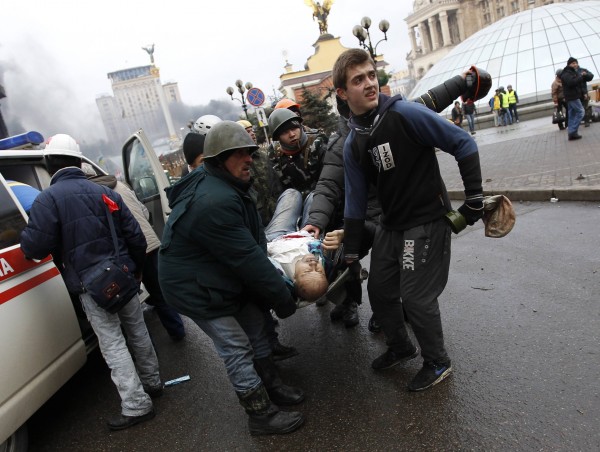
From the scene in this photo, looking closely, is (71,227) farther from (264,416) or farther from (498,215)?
(498,215)

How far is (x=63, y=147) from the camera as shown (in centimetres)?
320

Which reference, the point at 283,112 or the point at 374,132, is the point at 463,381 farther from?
the point at 283,112

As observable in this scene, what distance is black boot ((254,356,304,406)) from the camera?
2.93 m

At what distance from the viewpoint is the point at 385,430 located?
2.47 meters

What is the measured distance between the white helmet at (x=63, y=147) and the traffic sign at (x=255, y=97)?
11.4 meters

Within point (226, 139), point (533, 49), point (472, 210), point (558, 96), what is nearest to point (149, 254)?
point (226, 139)

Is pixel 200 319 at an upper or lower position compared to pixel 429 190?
lower

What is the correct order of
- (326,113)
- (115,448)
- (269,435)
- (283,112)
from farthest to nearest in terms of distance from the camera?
1. (326,113)
2. (283,112)
3. (115,448)
4. (269,435)

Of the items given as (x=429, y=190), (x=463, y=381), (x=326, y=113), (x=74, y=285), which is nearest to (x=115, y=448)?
(x=74, y=285)

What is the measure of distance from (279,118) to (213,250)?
5.49ft

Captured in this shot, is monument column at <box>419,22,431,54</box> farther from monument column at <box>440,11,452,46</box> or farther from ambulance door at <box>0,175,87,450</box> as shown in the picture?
ambulance door at <box>0,175,87,450</box>

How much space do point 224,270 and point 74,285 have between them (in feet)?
3.67

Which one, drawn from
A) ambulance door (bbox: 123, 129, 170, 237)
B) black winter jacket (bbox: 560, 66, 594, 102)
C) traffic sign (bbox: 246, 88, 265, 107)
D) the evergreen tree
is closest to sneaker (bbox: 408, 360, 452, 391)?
ambulance door (bbox: 123, 129, 170, 237)

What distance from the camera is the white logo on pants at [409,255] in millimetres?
2627
